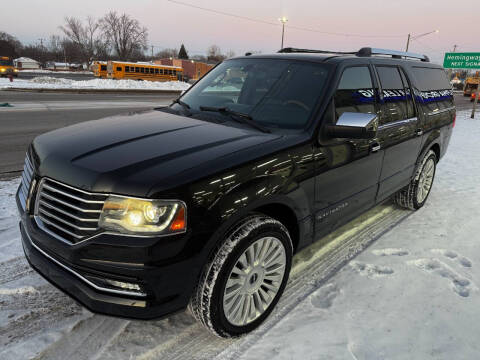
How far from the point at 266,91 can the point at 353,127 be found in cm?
90

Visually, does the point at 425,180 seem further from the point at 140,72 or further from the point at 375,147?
the point at 140,72

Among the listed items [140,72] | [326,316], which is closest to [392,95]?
[326,316]

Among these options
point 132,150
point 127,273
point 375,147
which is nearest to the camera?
point 127,273

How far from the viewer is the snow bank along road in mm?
2369

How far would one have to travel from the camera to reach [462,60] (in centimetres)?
1902

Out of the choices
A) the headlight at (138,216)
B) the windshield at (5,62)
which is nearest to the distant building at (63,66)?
the windshield at (5,62)

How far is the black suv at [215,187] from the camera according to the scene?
192cm

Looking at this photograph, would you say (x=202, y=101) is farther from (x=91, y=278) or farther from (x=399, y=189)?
(x=399, y=189)

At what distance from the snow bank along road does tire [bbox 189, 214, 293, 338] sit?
173 millimetres

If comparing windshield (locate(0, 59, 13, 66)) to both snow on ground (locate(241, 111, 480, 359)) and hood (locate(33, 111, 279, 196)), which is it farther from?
snow on ground (locate(241, 111, 480, 359))

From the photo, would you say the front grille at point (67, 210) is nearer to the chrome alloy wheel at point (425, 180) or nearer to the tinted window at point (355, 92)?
the tinted window at point (355, 92)

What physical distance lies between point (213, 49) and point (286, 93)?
144920 millimetres

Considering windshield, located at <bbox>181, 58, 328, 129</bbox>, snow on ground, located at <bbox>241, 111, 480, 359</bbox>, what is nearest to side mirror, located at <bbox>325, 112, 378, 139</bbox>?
windshield, located at <bbox>181, 58, 328, 129</bbox>

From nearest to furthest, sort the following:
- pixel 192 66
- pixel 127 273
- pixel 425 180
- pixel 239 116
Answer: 1. pixel 127 273
2. pixel 239 116
3. pixel 425 180
4. pixel 192 66
